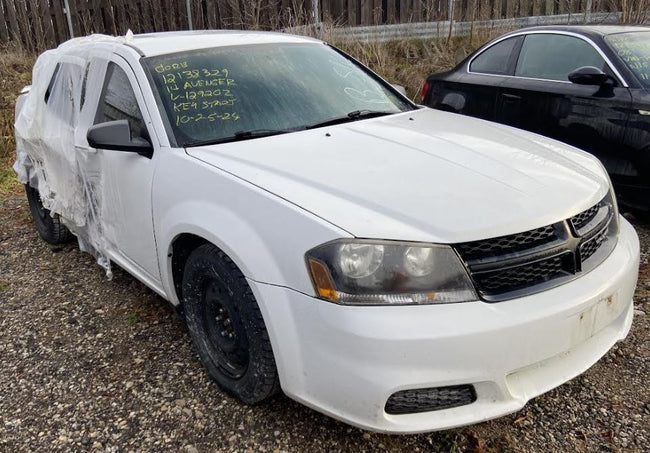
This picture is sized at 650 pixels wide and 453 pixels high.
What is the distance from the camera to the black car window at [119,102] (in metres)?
A: 3.01

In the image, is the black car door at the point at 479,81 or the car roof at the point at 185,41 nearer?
the car roof at the point at 185,41

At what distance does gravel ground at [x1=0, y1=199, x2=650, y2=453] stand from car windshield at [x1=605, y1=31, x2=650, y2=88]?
1.72m

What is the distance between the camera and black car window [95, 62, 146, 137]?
9.86 feet

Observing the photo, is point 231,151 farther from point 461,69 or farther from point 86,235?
point 461,69

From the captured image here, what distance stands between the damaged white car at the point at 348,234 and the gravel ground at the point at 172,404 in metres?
0.20

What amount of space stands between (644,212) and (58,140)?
428 centimetres

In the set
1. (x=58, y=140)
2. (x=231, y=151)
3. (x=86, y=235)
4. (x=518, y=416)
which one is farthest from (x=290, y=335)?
(x=58, y=140)

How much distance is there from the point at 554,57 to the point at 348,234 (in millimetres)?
3809

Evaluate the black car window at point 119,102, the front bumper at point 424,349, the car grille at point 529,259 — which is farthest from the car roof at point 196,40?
the car grille at point 529,259

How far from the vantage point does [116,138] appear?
2748 mm

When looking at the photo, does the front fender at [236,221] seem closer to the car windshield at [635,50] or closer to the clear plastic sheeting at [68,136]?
the clear plastic sheeting at [68,136]

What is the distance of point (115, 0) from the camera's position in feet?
33.5

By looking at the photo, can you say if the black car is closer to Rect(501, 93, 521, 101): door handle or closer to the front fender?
Rect(501, 93, 521, 101): door handle

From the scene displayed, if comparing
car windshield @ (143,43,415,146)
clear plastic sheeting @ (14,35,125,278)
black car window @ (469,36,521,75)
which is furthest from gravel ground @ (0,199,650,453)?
black car window @ (469,36,521,75)
